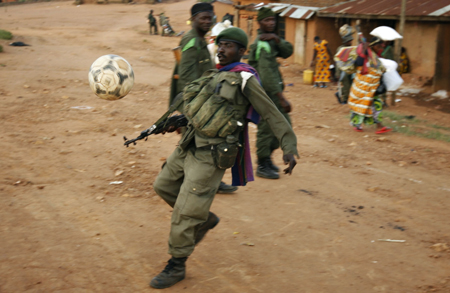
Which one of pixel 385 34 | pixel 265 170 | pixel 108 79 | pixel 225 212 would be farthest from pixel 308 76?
pixel 108 79

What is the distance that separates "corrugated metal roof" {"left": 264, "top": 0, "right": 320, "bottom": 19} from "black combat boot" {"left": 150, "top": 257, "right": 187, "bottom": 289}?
12263mm

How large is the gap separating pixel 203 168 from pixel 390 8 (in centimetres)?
1047

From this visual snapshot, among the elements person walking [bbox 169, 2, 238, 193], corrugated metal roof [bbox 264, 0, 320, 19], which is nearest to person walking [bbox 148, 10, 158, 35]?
corrugated metal roof [bbox 264, 0, 320, 19]

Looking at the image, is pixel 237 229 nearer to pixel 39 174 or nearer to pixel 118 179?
pixel 118 179

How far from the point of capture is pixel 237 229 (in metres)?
4.29

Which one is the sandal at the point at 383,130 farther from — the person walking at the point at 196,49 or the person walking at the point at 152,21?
the person walking at the point at 152,21

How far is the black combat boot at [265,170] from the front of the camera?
5574mm

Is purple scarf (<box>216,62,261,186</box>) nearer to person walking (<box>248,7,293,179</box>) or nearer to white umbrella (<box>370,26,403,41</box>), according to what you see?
person walking (<box>248,7,293,179</box>)

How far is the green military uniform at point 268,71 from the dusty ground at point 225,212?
481mm

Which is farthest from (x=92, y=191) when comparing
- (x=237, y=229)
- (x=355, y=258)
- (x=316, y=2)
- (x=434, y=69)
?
(x=316, y=2)

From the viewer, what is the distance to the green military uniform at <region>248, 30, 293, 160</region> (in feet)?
16.9

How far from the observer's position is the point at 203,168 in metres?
3.20

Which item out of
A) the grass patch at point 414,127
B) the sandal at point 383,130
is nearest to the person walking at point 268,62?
the sandal at point 383,130

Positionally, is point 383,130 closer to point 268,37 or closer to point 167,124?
point 268,37
